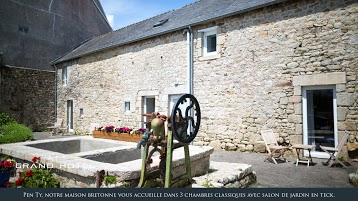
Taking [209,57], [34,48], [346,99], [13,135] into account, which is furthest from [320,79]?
[34,48]

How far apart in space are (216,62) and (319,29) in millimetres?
2986

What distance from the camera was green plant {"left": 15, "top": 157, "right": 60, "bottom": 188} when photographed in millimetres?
3488

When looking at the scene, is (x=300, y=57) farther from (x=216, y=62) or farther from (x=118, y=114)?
(x=118, y=114)

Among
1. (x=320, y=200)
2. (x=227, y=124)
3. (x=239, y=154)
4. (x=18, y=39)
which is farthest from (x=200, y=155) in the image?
(x=18, y=39)

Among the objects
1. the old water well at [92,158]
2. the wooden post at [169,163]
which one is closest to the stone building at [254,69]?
the old water well at [92,158]

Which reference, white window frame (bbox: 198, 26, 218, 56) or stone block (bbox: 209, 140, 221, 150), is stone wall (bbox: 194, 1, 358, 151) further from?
white window frame (bbox: 198, 26, 218, 56)

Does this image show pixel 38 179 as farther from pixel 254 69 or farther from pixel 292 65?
pixel 292 65

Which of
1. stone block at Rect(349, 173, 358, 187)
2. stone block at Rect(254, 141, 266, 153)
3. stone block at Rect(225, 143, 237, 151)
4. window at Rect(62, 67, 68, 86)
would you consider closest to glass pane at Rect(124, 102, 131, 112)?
stone block at Rect(225, 143, 237, 151)

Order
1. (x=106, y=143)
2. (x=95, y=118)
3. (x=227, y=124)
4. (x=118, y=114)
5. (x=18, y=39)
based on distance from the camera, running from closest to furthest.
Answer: (x=106, y=143)
(x=227, y=124)
(x=118, y=114)
(x=95, y=118)
(x=18, y=39)

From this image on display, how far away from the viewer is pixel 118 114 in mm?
11164

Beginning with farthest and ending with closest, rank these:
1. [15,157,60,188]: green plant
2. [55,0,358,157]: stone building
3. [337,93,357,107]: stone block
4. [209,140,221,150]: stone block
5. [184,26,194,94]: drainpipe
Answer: [184,26,194,94]: drainpipe
[209,140,221,150]: stone block
[55,0,358,157]: stone building
[337,93,357,107]: stone block
[15,157,60,188]: green plant

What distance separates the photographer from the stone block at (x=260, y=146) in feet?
22.5

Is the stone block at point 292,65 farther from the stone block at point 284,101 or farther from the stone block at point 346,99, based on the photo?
the stone block at point 346,99

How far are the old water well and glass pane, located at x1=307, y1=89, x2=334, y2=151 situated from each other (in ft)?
11.2
